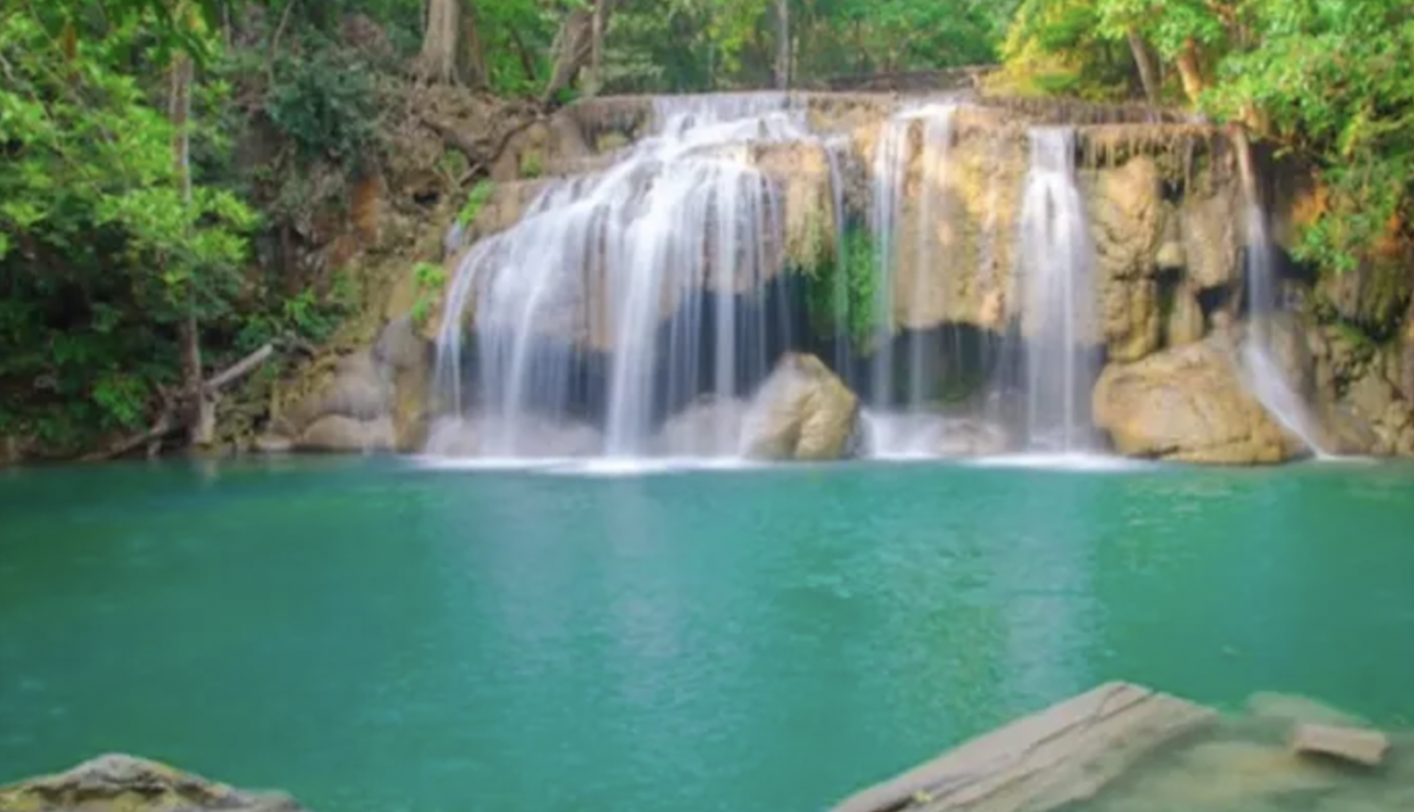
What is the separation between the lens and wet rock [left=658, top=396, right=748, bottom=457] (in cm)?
1725

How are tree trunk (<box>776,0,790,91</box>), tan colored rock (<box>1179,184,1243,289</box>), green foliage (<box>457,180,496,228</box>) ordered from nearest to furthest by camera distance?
1. tan colored rock (<box>1179,184,1243,289</box>)
2. green foliage (<box>457,180,496,228</box>)
3. tree trunk (<box>776,0,790,91</box>)

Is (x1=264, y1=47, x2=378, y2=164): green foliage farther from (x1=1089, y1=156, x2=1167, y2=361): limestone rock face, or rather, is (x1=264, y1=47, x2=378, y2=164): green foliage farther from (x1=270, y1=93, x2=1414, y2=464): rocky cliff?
(x1=1089, y1=156, x2=1167, y2=361): limestone rock face

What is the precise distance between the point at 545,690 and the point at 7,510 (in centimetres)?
883

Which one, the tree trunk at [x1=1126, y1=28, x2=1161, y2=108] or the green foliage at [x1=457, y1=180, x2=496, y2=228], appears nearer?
the green foliage at [x1=457, y1=180, x2=496, y2=228]

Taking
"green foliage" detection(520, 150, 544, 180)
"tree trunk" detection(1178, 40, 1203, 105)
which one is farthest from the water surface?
"tree trunk" detection(1178, 40, 1203, 105)

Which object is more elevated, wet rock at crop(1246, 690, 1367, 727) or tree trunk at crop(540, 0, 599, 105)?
tree trunk at crop(540, 0, 599, 105)

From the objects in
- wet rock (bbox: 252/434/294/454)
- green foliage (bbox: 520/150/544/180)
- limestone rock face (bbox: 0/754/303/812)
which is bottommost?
limestone rock face (bbox: 0/754/303/812)

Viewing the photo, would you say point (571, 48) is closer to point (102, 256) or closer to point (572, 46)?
point (572, 46)

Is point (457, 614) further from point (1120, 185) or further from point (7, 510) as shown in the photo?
point (1120, 185)

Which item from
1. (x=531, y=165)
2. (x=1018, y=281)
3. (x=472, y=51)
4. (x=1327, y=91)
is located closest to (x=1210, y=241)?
(x=1327, y=91)

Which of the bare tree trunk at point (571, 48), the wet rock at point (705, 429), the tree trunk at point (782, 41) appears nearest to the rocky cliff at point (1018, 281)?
the wet rock at point (705, 429)

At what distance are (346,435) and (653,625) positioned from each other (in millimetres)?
10851

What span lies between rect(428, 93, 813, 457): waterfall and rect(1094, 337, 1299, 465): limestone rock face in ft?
14.7

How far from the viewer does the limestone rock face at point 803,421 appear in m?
16.5
